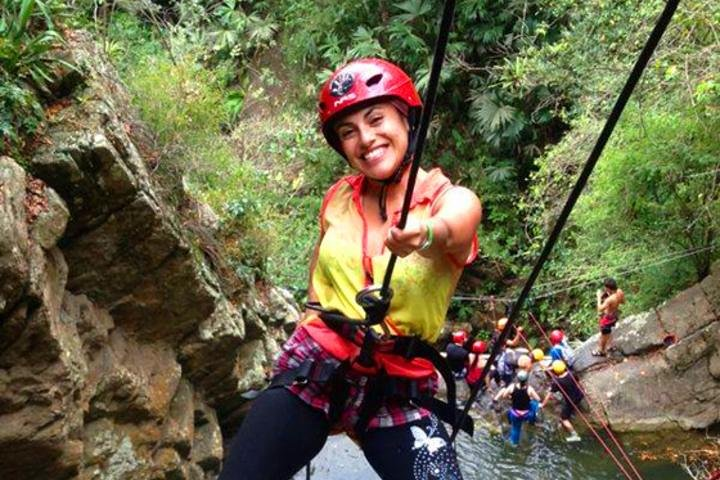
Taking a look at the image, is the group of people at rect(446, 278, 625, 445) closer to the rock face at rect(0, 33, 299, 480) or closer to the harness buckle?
the rock face at rect(0, 33, 299, 480)

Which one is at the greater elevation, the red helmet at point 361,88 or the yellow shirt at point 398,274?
the red helmet at point 361,88

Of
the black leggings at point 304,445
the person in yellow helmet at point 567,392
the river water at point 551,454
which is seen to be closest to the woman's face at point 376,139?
the black leggings at point 304,445

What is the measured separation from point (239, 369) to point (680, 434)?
608 cm

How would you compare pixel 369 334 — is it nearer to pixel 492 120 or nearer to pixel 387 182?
pixel 387 182

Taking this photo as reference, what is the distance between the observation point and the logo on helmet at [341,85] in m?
1.98

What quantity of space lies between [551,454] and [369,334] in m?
7.03

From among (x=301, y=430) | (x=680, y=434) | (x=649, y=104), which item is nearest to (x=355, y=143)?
(x=301, y=430)

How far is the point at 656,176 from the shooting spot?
26.7ft

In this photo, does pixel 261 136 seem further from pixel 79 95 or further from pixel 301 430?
pixel 301 430

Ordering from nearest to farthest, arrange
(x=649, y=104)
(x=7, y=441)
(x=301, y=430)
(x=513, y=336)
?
(x=301, y=430) → (x=7, y=441) → (x=649, y=104) → (x=513, y=336)

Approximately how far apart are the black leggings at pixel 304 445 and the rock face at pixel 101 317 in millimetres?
1079

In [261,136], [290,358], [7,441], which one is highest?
[261,136]

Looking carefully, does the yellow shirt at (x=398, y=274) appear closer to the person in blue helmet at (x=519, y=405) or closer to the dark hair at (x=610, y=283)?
the person in blue helmet at (x=519, y=405)

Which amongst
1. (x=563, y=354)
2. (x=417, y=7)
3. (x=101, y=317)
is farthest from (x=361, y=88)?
(x=417, y=7)
